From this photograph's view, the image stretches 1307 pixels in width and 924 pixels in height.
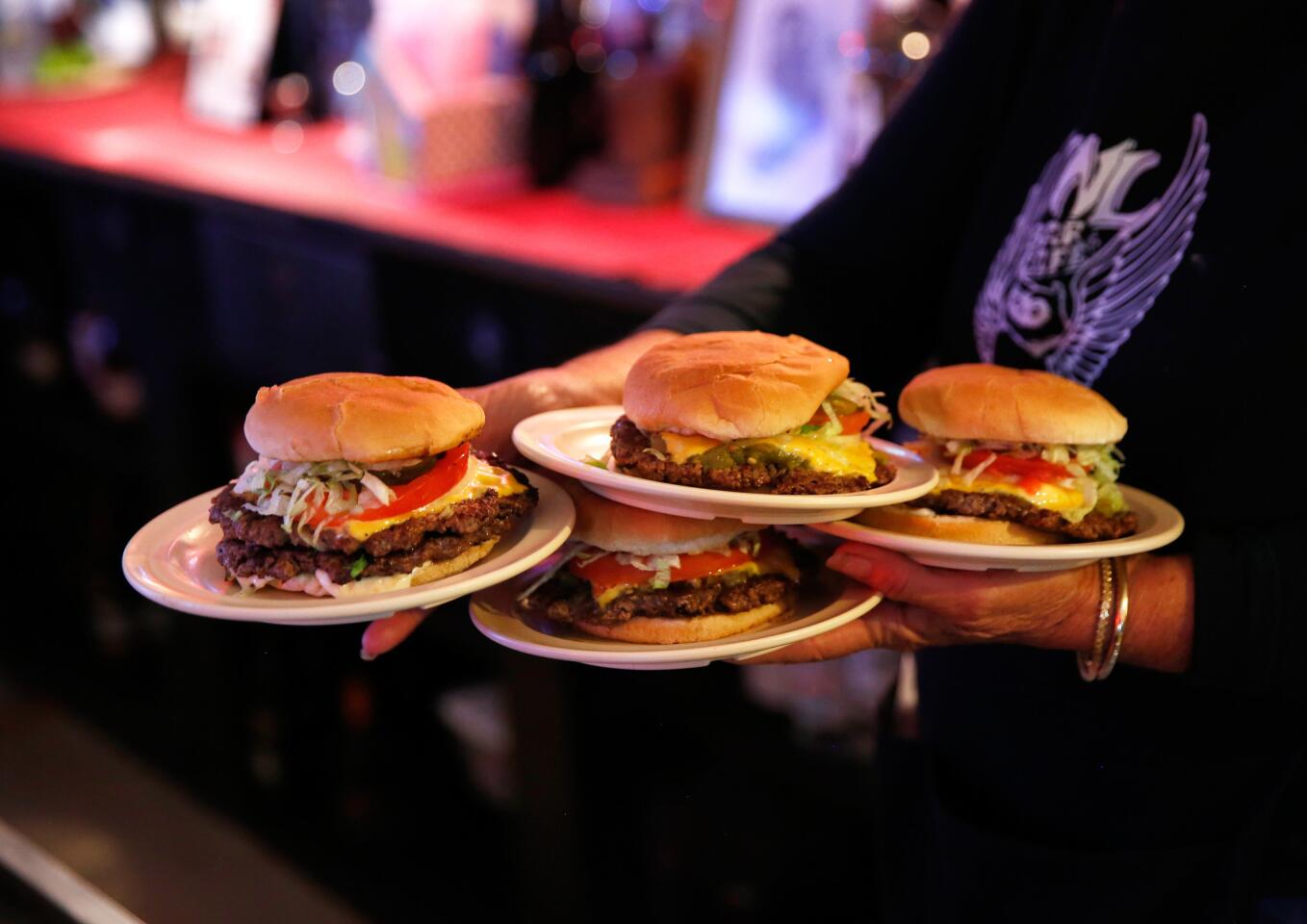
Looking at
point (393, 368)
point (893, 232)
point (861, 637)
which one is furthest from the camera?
point (393, 368)

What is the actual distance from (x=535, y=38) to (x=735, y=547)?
7.22 ft

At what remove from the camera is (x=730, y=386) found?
1221 mm

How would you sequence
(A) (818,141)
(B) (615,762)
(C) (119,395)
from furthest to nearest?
(C) (119,395)
(B) (615,762)
(A) (818,141)

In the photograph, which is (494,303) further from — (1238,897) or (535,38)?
(1238,897)

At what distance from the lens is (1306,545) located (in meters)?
1.22

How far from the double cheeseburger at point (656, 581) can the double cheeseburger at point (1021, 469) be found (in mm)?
151

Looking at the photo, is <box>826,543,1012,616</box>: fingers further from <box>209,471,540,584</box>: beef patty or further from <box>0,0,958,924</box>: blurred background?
<box>0,0,958,924</box>: blurred background

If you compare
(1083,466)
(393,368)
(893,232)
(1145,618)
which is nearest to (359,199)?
(393,368)

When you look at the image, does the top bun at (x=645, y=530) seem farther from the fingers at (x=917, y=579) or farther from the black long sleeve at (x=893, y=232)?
the black long sleeve at (x=893, y=232)

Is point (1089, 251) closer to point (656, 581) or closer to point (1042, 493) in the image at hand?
point (1042, 493)

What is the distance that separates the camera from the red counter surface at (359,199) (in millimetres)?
2469

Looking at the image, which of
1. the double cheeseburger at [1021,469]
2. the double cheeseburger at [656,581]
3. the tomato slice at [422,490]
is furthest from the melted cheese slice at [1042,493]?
the tomato slice at [422,490]

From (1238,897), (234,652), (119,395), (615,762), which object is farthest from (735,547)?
(119,395)

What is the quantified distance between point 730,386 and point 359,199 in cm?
198
